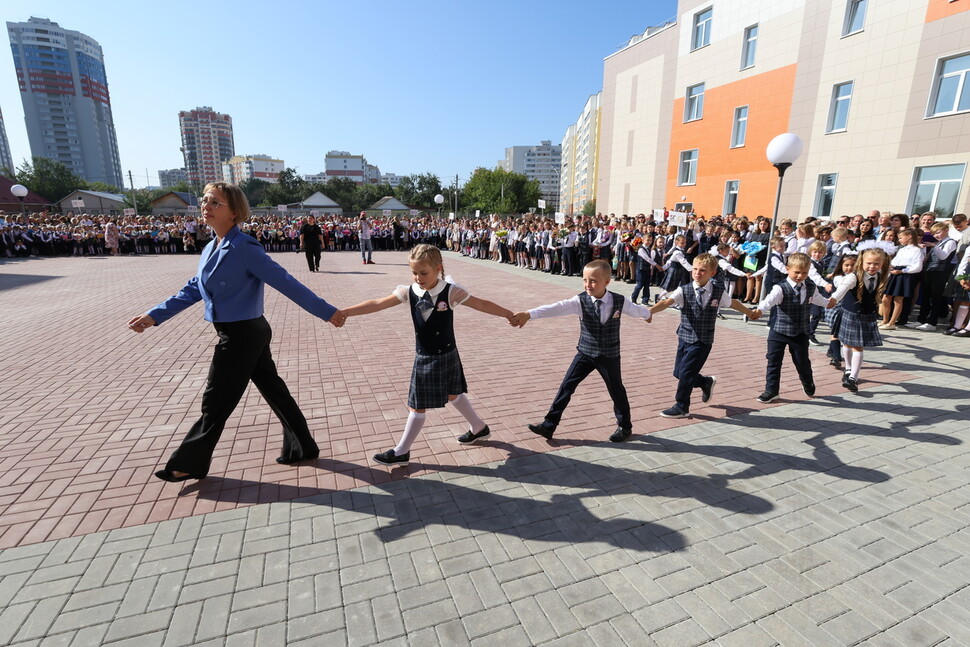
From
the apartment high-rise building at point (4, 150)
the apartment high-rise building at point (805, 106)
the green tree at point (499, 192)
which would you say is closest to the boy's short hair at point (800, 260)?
the apartment high-rise building at point (805, 106)

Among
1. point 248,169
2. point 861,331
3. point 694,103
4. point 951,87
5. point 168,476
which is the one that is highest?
point 248,169

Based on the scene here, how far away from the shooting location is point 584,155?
344ft

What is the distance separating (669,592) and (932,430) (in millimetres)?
3658

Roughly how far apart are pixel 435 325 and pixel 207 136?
21593 centimetres

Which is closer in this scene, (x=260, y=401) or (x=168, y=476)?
(x=168, y=476)

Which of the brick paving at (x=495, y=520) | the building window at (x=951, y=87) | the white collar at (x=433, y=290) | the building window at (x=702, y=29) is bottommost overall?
the brick paving at (x=495, y=520)

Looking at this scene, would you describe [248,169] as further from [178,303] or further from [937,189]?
[178,303]

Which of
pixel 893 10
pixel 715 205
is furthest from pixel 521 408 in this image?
pixel 715 205

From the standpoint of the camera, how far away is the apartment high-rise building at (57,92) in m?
132

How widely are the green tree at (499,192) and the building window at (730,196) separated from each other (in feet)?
210

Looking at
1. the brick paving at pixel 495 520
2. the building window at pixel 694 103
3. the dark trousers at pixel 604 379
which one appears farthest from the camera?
the building window at pixel 694 103

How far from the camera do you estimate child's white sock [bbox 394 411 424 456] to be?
3.51 m

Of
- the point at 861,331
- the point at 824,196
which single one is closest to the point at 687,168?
the point at 824,196

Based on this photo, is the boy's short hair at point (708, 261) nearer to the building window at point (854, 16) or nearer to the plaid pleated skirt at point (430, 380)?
the plaid pleated skirt at point (430, 380)
